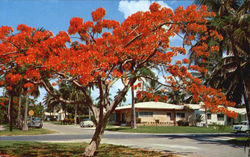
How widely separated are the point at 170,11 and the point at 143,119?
A: 34.6 m

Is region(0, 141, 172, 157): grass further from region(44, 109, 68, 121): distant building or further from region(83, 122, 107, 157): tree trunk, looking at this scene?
region(44, 109, 68, 121): distant building

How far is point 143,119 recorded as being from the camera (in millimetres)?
43531

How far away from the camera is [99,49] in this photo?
10367 millimetres

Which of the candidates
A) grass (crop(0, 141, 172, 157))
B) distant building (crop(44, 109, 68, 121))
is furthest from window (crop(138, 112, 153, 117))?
distant building (crop(44, 109, 68, 121))

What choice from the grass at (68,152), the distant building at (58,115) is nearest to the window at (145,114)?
the grass at (68,152)

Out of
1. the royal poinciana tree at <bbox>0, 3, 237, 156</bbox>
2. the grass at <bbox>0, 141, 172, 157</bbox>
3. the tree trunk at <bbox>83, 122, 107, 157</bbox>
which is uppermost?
the royal poinciana tree at <bbox>0, 3, 237, 156</bbox>

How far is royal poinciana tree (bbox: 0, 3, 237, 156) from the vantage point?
9.62m

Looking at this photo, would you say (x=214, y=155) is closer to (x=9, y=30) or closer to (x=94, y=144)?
(x=94, y=144)

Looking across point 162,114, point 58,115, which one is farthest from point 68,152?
point 58,115

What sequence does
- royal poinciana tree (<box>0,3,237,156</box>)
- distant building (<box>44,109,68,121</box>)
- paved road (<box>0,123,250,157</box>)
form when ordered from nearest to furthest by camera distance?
royal poinciana tree (<box>0,3,237,156</box>) → paved road (<box>0,123,250,157</box>) → distant building (<box>44,109,68,121</box>)

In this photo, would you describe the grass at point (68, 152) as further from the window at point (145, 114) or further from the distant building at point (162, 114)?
the window at point (145, 114)

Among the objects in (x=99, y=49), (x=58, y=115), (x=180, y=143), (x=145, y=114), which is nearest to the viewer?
(x=99, y=49)

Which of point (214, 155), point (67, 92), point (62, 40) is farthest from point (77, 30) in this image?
point (67, 92)

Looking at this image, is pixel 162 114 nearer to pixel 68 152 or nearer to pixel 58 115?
pixel 68 152
